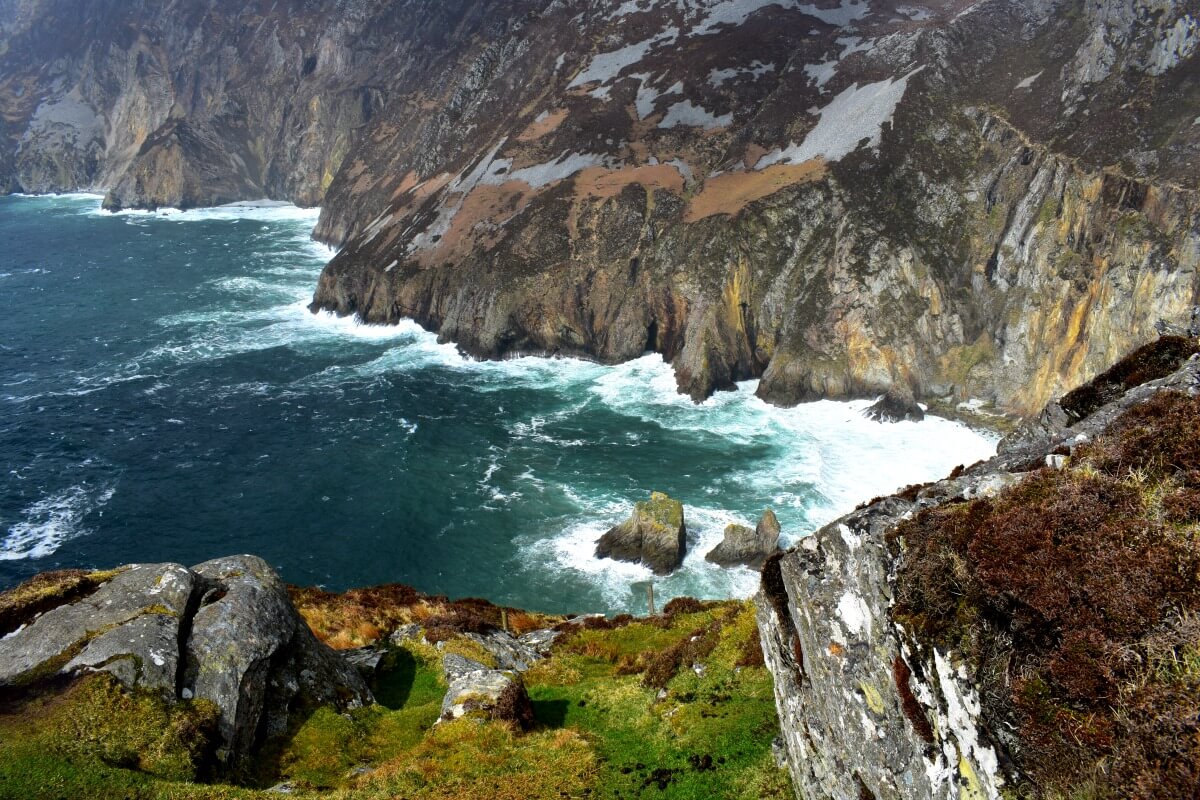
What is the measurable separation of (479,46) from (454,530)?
12186 cm

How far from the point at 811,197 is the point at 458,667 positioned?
67.6m

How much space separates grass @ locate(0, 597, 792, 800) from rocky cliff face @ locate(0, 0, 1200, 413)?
48.5m

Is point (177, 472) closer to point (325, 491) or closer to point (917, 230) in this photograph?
point (325, 491)

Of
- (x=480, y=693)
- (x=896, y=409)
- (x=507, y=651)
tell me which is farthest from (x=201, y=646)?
(x=896, y=409)

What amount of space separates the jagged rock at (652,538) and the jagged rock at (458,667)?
25.4 metres

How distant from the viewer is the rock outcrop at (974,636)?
7.22 m

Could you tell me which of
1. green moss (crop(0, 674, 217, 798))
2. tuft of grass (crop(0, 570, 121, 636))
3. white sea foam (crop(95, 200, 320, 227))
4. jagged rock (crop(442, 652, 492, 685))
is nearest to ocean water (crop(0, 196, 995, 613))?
jagged rock (crop(442, 652, 492, 685))

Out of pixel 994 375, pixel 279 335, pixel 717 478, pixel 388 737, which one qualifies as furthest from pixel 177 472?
pixel 994 375

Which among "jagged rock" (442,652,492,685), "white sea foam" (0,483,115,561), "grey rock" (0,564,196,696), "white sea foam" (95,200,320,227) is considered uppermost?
"white sea foam" (95,200,320,227)

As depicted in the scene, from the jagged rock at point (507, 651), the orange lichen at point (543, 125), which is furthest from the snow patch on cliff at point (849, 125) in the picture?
the jagged rock at point (507, 651)

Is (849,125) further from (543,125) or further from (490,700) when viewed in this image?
(490,700)

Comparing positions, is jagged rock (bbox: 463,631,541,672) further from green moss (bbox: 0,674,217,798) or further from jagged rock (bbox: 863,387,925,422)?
jagged rock (bbox: 863,387,925,422)

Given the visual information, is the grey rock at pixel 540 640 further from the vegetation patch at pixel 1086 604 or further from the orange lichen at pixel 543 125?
the orange lichen at pixel 543 125

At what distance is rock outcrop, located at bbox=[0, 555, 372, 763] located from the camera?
14.8 meters
